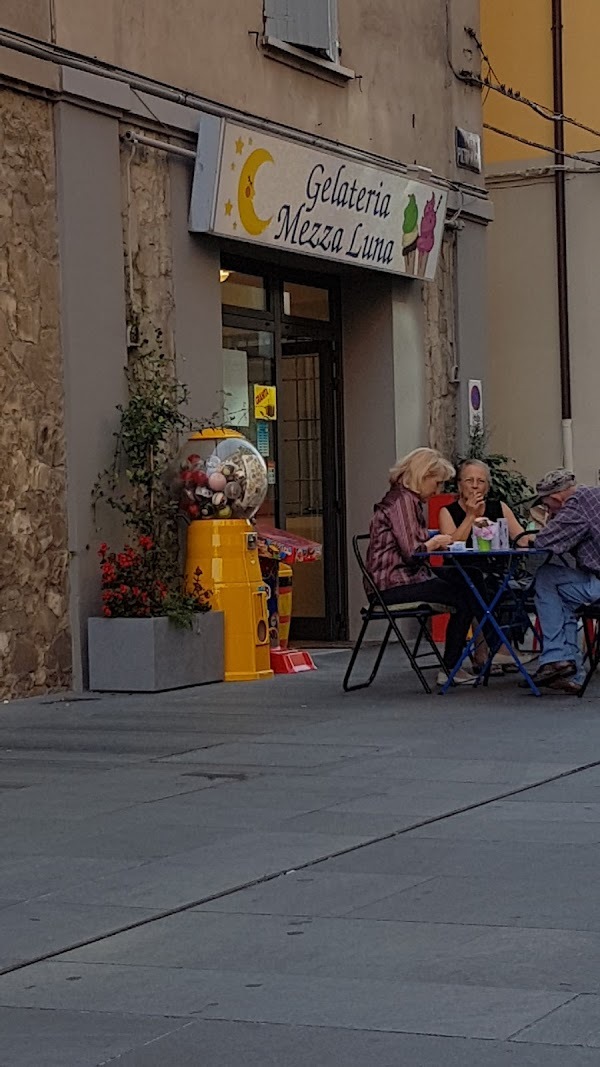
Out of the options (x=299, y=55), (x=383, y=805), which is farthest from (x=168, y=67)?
(x=383, y=805)

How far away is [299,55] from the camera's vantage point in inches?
591

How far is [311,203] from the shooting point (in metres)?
15.1

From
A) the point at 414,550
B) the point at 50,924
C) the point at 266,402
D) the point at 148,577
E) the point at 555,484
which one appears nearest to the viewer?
the point at 50,924

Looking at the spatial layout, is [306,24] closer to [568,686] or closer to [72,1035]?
[568,686]

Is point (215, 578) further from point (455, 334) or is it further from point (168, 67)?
point (455, 334)

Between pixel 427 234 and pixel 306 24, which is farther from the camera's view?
pixel 427 234

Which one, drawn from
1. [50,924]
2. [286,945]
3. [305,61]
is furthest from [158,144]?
[286,945]

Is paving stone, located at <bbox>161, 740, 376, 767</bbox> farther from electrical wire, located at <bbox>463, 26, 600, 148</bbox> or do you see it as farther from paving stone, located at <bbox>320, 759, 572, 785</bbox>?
electrical wire, located at <bbox>463, 26, 600, 148</bbox>

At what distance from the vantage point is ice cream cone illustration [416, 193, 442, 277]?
55.0 ft

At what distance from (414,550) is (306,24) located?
519 centimetres

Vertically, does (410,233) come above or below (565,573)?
above

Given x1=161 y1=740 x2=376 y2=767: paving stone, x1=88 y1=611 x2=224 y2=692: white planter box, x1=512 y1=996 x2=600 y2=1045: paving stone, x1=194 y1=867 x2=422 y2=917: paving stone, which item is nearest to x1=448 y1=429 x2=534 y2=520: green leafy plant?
x1=88 y1=611 x2=224 y2=692: white planter box

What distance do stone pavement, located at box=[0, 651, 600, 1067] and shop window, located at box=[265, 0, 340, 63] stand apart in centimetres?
641

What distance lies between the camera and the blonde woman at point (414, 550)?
12.0 meters
